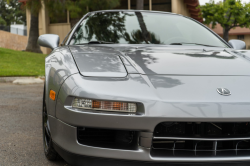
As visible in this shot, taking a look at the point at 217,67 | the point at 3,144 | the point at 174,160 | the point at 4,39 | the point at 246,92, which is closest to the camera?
the point at 174,160

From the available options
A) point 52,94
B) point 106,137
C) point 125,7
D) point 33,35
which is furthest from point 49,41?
point 33,35

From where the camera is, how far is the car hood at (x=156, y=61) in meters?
2.07

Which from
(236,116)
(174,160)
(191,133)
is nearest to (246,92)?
(236,116)

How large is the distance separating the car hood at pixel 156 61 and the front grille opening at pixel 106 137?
37cm

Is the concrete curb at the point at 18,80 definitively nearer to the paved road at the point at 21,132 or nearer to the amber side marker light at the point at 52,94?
the paved road at the point at 21,132

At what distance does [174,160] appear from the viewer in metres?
1.72

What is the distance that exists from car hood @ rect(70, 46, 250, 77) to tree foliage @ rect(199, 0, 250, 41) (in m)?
24.8

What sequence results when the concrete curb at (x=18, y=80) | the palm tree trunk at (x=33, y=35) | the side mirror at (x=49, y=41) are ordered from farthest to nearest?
the palm tree trunk at (x=33, y=35)
the concrete curb at (x=18, y=80)
the side mirror at (x=49, y=41)

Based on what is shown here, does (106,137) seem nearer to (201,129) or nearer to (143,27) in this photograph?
(201,129)

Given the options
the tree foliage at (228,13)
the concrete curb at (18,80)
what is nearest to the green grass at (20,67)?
the concrete curb at (18,80)

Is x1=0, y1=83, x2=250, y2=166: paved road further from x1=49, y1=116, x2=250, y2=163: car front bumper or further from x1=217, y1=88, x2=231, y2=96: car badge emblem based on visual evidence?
x1=217, y1=88, x2=231, y2=96: car badge emblem

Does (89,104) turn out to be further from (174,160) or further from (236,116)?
(236,116)

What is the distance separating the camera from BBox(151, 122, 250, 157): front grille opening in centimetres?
177

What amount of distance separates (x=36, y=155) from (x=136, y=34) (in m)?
1.49
